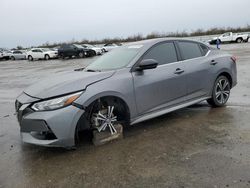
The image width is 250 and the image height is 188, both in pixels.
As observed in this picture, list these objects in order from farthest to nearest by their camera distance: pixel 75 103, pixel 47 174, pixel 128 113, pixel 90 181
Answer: pixel 128 113, pixel 75 103, pixel 47 174, pixel 90 181

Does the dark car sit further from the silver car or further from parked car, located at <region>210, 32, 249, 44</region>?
the silver car

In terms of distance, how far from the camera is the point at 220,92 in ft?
20.2

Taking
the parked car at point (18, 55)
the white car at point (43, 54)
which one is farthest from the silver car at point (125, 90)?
the parked car at point (18, 55)

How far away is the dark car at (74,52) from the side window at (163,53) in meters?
27.2

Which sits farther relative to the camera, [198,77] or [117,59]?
[198,77]

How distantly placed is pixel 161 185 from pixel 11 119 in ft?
14.9

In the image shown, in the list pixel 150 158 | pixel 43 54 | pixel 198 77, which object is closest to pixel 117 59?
pixel 198 77

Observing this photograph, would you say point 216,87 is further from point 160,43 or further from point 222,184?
point 222,184

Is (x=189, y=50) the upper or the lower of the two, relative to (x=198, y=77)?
upper

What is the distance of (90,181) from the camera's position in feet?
11.0

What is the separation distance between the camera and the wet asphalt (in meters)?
3.31

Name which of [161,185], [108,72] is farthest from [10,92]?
[161,185]

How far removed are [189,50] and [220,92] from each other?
1.25 metres

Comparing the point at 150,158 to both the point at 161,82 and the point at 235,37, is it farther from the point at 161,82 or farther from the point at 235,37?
the point at 235,37
